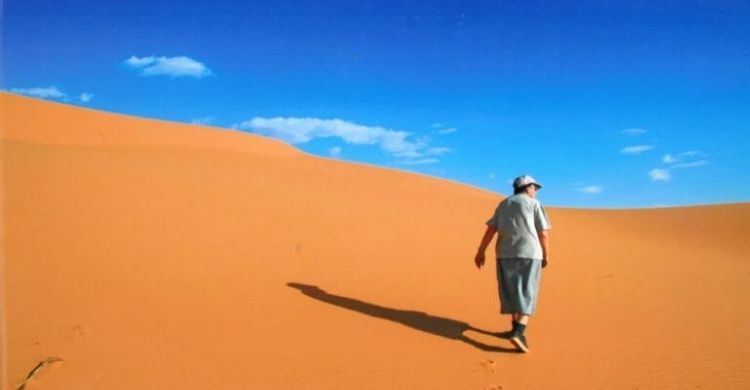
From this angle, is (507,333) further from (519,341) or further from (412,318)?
(412,318)

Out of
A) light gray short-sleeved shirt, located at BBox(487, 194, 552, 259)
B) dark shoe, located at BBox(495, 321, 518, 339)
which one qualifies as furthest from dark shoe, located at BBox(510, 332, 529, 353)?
light gray short-sleeved shirt, located at BBox(487, 194, 552, 259)

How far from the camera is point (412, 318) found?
6.12 metres

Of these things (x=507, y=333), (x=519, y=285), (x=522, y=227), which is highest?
(x=522, y=227)

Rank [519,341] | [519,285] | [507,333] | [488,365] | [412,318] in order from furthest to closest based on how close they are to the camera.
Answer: [412,318] < [507,333] < [519,285] < [519,341] < [488,365]

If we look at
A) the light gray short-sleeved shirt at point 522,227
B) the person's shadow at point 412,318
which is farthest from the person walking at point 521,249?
the person's shadow at point 412,318

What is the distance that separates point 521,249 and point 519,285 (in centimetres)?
36

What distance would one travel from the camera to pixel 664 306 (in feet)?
25.4

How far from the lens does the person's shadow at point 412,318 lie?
18.5 ft

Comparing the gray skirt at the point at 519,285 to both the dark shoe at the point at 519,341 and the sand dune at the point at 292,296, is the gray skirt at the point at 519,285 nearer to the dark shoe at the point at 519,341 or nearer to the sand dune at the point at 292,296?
the dark shoe at the point at 519,341

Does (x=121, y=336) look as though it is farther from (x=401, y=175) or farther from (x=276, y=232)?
(x=401, y=175)

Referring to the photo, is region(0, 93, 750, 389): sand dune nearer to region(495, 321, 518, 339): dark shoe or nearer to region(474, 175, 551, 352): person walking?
region(495, 321, 518, 339): dark shoe

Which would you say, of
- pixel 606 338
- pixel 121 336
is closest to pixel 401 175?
pixel 606 338

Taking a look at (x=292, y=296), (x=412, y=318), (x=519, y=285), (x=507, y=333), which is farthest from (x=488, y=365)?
(x=292, y=296)

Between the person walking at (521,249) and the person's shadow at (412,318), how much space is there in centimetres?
44
